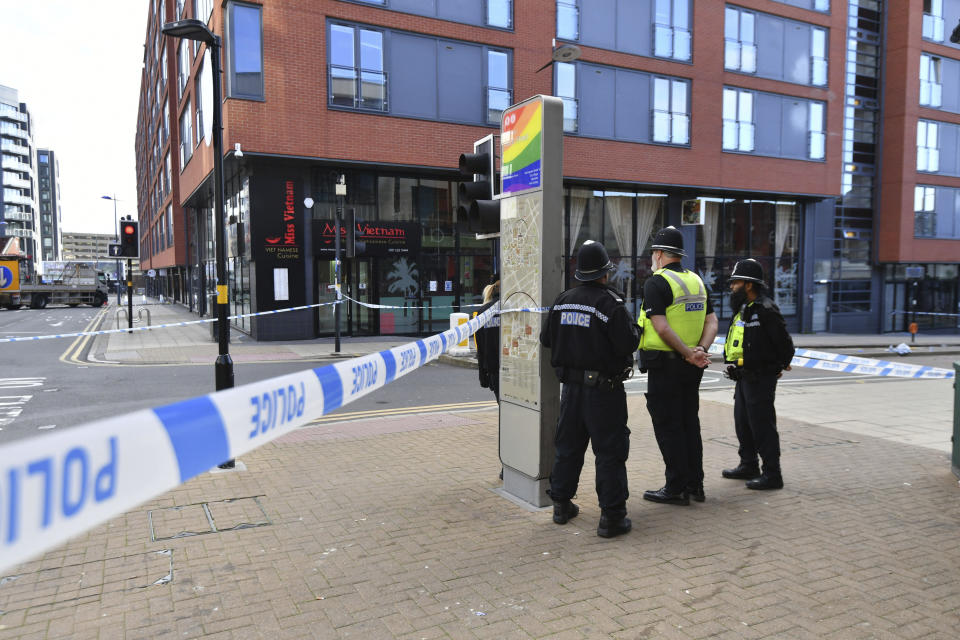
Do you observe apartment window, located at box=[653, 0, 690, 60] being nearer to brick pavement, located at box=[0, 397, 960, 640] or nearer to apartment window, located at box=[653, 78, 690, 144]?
apartment window, located at box=[653, 78, 690, 144]

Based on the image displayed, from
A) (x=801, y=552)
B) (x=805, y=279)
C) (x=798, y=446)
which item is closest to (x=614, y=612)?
(x=801, y=552)

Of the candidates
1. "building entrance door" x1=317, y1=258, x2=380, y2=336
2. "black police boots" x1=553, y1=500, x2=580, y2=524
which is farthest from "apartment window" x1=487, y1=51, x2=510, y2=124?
"black police boots" x1=553, y1=500, x2=580, y2=524

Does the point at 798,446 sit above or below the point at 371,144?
below

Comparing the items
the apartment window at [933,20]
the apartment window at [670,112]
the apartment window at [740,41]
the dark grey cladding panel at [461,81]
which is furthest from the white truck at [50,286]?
the apartment window at [933,20]

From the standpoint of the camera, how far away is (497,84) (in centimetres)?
2128

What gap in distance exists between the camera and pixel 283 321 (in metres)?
19.6

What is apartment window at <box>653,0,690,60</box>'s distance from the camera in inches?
941

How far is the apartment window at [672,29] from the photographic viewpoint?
941 inches

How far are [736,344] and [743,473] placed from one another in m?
1.20

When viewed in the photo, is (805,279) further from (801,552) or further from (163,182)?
(163,182)

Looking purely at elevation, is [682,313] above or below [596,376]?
above

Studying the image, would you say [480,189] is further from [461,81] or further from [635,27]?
[635,27]

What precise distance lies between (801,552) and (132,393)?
33.7 ft

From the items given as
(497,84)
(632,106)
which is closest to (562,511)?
(497,84)
